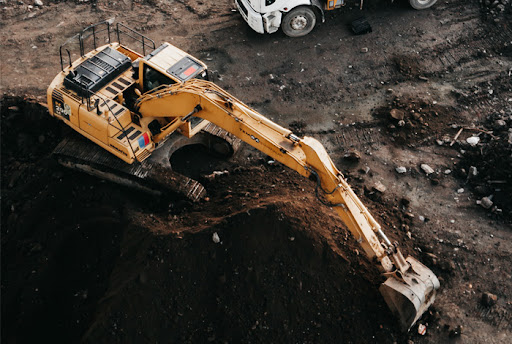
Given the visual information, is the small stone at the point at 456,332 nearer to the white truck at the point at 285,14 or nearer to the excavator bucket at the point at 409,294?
the excavator bucket at the point at 409,294

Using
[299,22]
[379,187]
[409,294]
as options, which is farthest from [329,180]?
[299,22]

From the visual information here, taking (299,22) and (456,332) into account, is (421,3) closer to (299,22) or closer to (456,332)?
(299,22)

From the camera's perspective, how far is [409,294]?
29.9 ft

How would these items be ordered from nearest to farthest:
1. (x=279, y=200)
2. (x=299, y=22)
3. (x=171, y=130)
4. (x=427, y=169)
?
1. (x=279, y=200)
2. (x=171, y=130)
3. (x=427, y=169)
4. (x=299, y=22)

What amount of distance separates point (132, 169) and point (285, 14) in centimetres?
635

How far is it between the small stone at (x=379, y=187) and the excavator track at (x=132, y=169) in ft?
12.0

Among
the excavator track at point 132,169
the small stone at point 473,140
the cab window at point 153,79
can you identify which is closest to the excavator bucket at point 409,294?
the excavator track at point 132,169

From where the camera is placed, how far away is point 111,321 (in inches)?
361

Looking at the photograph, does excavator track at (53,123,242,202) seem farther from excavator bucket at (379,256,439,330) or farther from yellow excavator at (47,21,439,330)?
excavator bucket at (379,256,439,330)

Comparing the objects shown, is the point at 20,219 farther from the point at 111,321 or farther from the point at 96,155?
the point at 111,321

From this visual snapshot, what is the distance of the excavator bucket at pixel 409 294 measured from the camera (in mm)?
9117

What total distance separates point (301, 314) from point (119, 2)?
10.8 metres

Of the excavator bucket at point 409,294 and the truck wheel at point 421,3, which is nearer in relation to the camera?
the excavator bucket at point 409,294

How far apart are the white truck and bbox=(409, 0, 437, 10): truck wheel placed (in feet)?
7.20
